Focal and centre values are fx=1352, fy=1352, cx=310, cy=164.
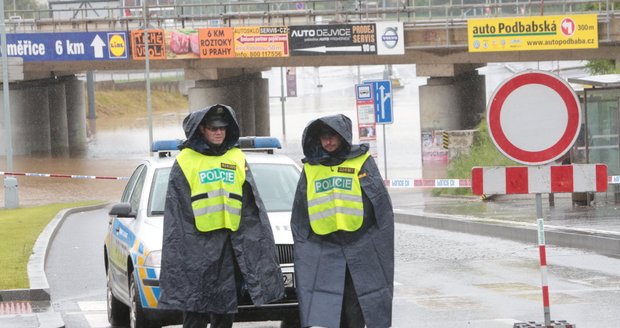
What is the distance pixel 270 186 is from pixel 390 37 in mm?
42024

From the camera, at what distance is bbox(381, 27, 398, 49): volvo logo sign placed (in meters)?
52.5

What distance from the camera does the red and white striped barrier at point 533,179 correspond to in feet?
28.0

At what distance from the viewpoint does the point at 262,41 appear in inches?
2124

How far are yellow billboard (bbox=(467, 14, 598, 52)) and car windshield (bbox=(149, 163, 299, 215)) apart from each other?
40.2 metres

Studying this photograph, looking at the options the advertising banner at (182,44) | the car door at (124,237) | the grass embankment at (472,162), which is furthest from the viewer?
the advertising banner at (182,44)

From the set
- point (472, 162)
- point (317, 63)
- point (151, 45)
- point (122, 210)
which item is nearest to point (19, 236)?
point (122, 210)

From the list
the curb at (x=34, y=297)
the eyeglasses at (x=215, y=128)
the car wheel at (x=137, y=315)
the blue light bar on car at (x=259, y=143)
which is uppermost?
the eyeglasses at (x=215, y=128)

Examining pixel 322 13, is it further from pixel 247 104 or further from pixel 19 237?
pixel 19 237

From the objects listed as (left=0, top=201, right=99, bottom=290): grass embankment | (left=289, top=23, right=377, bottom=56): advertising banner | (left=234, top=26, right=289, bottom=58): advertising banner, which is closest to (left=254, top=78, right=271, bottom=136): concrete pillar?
(left=234, top=26, right=289, bottom=58): advertising banner

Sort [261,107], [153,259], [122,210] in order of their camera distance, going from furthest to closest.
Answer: [261,107] → [122,210] → [153,259]

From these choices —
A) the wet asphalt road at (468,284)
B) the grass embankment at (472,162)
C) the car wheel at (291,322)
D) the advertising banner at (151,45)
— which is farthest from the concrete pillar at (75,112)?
the car wheel at (291,322)

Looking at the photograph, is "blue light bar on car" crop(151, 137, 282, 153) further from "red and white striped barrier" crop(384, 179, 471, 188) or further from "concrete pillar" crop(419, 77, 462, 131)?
"concrete pillar" crop(419, 77, 462, 131)

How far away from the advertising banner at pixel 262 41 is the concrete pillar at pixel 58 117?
52.8 feet

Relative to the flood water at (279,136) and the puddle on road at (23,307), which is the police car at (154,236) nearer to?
the puddle on road at (23,307)
